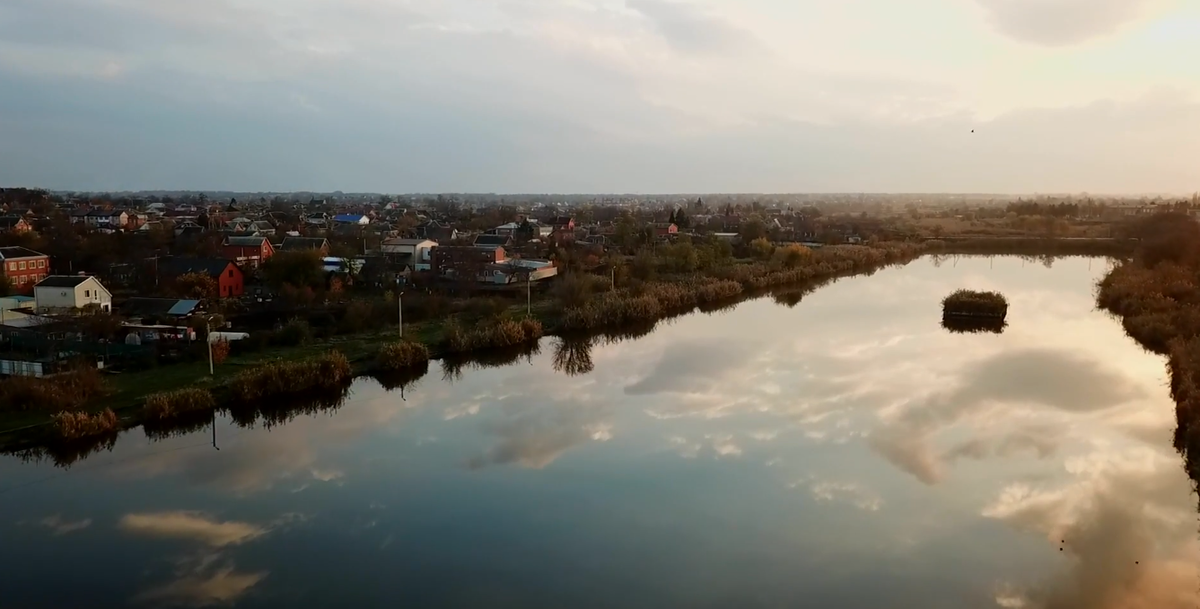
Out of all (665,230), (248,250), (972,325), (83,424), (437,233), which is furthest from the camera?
(665,230)

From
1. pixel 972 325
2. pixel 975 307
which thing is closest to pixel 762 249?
pixel 975 307

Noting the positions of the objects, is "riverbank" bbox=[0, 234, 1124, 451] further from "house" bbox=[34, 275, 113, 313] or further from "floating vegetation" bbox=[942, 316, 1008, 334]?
"floating vegetation" bbox=[942, 316, 1008, 334]

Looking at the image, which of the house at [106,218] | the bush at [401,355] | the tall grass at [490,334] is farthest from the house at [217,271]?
the house at [106,218]

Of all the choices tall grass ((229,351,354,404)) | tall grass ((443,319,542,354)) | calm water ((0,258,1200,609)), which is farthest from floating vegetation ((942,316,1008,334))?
tall grass ((229,351,354,404))

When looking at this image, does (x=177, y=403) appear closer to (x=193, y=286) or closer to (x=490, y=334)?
(x=490, y=334)

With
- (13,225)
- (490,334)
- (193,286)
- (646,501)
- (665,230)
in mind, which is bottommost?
(646,501)

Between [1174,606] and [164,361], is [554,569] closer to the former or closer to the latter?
[1174,606]
